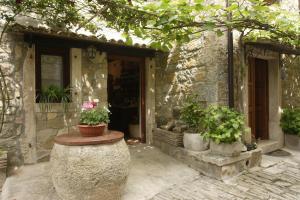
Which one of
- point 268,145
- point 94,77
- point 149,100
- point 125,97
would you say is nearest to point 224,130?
point 268,145

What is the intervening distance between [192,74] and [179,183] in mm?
2324

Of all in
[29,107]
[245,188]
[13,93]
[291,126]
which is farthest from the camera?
[291,126]

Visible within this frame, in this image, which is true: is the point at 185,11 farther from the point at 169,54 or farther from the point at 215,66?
the point at 169,54

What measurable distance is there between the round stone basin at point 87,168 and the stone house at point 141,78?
1.01m

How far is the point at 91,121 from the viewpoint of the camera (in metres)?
3.07

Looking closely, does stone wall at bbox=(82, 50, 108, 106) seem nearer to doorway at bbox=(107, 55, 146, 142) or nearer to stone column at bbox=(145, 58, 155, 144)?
stone column at bbox=(145, 58, 155, 144)

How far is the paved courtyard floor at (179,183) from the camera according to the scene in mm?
3375

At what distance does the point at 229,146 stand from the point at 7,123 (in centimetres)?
376

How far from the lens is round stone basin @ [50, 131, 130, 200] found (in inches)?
108

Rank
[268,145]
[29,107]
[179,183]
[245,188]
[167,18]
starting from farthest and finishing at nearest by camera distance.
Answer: [268,145]
[29,107]
[179,183]
[245,188]
[167,18]

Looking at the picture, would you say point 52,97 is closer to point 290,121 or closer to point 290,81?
point 290,121

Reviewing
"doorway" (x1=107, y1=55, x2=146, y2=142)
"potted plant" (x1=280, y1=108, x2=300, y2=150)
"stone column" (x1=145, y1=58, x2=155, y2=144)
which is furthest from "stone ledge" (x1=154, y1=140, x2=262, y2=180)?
"doorway" (x1=107, y1=55, x2=146, y2=142)

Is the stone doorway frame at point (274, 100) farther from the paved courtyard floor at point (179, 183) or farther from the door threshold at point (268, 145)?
the paved courtyard floor at point (179, 183)

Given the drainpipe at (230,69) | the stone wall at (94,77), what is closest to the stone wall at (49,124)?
the stone wall at (94,77)
